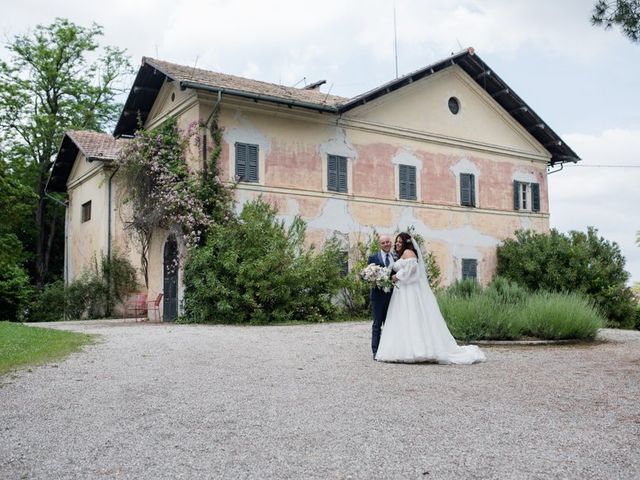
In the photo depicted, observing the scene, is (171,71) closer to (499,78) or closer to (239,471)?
(499,78)

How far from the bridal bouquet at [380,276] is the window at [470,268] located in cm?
1363

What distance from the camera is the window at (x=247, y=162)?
17.9m

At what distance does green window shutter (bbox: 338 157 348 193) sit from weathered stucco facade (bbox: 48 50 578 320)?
43mm

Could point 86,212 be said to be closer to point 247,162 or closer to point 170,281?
point 170,281

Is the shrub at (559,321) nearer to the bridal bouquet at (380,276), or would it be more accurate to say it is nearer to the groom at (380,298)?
the groom at (380,298)

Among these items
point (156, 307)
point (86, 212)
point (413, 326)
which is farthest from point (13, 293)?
point (413, 326)

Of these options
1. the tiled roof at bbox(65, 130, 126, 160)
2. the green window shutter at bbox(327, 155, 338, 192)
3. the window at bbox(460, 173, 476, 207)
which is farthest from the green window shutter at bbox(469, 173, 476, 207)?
the tiled roof at bbox(65, 130, 126, 160)

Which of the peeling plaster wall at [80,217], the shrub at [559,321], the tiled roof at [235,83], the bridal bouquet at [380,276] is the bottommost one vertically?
the shrub at [559,321]

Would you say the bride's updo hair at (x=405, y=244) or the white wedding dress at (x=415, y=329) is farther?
the bride's updo hair at (x=405, y=244)

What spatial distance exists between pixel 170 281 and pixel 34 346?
7.94m

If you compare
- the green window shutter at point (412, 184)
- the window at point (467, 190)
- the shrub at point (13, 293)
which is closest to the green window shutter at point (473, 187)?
the window at point (467, 190)

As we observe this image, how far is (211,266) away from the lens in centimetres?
1620

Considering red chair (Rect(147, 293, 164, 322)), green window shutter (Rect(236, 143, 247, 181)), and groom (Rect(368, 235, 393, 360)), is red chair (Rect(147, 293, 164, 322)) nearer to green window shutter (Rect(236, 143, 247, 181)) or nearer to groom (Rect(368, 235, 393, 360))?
green window shutter (Rect(236, 143, 247, 181))

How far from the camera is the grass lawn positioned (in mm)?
8852
